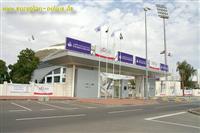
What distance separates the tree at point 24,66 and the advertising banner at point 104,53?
22025 millimetres

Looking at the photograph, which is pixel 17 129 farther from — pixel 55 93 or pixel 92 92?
pixel 92 92

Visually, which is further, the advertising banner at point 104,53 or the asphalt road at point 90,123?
the advertising banner at point 104,53

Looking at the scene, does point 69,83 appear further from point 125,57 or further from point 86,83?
point 125,57

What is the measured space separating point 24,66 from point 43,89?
70.0ft

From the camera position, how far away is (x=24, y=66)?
56.6 m

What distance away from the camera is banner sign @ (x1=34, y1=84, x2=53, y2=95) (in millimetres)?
36406

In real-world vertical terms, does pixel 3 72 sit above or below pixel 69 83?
above

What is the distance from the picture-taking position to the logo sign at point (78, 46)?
34.9 m

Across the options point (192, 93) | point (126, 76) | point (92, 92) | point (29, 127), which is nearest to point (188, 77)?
point (192, 93)

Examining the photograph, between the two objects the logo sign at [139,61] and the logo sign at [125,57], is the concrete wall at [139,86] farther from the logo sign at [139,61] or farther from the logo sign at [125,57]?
the logo sign at [125,57]

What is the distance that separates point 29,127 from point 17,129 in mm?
691

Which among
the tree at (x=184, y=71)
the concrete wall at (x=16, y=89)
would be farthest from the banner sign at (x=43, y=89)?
the tree at (x=184, y=71)

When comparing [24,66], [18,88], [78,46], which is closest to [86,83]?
[78,46]

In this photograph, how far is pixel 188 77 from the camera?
85438 mm
